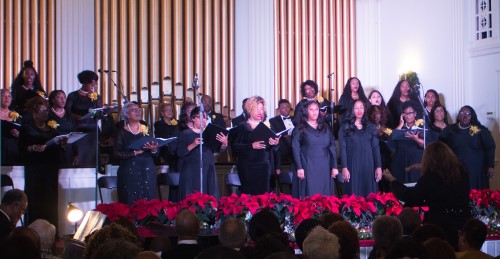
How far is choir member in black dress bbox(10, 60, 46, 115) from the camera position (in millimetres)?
11715

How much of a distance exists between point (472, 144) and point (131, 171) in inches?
191

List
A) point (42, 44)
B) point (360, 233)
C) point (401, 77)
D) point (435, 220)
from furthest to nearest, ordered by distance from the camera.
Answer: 1. point (401, 77)
2. point (42, 44)
3. point (360, 233)
4. point (435, 220)

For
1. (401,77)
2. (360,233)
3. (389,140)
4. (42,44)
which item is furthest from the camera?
(401,77)

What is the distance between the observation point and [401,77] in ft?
48.0

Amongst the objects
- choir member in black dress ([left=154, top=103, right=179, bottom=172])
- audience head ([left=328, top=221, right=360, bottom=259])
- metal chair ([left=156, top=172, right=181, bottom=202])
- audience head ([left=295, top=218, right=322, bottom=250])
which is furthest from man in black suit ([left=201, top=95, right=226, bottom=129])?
audience head ([left=328, top=221, right=360, bottom=259])

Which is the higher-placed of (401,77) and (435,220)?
(401,77)

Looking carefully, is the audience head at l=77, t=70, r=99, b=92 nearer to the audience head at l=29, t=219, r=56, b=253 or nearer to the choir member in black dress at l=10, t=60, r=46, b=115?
the choir member in black dress at l=10, t=60, r=46, b=115

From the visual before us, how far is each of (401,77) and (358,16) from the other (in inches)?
57.6

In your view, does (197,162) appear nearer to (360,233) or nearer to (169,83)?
(360,233)

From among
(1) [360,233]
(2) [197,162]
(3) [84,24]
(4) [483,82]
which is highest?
(3) [84,24]

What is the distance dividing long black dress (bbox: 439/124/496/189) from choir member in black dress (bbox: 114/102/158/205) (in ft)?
14.1

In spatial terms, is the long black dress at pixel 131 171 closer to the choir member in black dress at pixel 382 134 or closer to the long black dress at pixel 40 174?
the long black dress at pixel 40 174

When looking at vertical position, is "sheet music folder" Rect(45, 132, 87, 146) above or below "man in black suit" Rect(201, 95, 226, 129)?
below

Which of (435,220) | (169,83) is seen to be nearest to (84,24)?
(169,83)
